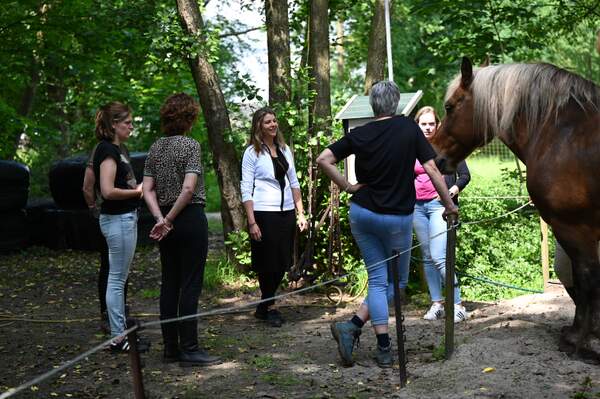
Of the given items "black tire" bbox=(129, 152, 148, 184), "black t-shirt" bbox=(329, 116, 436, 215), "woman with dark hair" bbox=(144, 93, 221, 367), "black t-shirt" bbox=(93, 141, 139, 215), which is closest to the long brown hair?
"woman with dark hair" bbox=(144, 93, 221, 367)

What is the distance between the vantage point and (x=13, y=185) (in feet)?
43.3

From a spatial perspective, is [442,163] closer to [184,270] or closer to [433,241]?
[433,241]

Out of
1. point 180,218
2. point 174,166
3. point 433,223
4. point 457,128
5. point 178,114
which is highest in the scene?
point 178,114

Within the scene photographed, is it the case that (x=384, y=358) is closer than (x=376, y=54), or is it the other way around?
(x=384, y=358)

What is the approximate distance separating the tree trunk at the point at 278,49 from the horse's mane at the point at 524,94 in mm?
3864

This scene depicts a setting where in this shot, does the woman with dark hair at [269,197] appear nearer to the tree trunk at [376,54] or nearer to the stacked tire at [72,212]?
the tree trunk at [376,54]

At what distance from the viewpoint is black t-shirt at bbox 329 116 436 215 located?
5508 mm

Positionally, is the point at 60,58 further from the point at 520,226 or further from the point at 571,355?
the point at 571,355

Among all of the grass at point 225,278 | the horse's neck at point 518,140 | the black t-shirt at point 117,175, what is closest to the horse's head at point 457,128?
the horse's neck at point 518,140

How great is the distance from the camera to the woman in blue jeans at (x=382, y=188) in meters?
5.52

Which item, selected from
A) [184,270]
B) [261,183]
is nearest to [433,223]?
[261,183]

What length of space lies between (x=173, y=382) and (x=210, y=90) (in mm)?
4664

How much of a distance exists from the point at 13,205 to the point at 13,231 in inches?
16.8

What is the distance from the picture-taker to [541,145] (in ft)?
17.6
